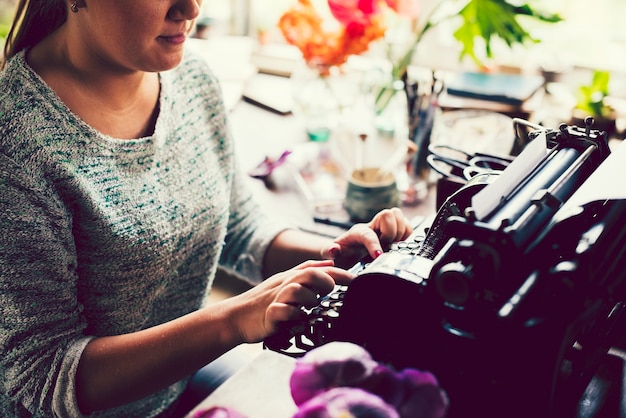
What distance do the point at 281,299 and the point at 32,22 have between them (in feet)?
2.28

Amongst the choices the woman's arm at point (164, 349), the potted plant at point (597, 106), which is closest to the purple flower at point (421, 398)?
the woman's arm at point (164, 349)

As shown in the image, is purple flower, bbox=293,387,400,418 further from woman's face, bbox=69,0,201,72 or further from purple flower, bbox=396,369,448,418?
woman's face, bbox=69,0,201,72

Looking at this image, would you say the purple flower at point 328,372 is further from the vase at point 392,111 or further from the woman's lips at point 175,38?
the vase at point 392,111

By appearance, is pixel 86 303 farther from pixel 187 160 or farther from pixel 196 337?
pixel 187 160

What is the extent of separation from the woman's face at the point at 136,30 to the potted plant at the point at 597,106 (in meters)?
1.31

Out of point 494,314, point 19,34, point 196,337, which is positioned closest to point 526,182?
point 494,314

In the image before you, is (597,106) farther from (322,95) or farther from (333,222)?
(333,222)

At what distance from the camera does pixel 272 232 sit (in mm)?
1360

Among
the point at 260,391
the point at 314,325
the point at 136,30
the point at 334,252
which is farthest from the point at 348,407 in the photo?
the point at 136,30

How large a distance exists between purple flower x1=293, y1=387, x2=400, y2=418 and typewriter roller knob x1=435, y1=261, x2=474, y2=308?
148mm

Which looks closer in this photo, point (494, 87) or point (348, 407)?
point (348, 407)

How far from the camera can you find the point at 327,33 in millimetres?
1643

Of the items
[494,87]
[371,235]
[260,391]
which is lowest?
[260,391]

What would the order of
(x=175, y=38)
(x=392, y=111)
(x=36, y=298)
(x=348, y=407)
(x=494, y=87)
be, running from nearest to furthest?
(x=348, y=407) < (x=36, y=298) < (x=175, y=38) < (x=392, y=111) < (x=494, y=87)
